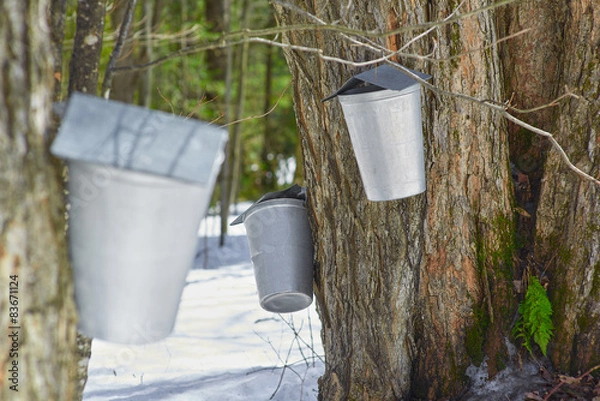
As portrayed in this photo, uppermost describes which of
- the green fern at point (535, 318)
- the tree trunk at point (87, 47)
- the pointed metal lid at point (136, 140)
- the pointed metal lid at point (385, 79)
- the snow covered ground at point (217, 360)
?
the tree trunk at point (87, 47)

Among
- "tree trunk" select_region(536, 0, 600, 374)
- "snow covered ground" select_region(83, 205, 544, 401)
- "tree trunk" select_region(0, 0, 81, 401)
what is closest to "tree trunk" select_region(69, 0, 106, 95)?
"tree trunk" select_region(0, 0, 81, 401)

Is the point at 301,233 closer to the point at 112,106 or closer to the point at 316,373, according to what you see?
the point at 316,373

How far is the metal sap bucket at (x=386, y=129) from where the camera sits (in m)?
2.03

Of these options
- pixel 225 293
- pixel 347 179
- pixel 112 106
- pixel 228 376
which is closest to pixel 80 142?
pixel 112 106

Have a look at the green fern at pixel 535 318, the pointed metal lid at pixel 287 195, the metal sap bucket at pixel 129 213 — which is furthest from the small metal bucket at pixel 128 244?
the green fern at pixel 535 318

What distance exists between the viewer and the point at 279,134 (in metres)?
12.0

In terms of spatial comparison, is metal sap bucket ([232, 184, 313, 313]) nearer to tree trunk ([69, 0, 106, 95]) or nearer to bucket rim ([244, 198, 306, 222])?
bucket rim ([244, 198, 306, 222])

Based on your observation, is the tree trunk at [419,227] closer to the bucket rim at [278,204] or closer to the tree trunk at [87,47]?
the bucket rim at [278,204]

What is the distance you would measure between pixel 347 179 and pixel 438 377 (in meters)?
0.93

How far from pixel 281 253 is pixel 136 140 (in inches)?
50.5

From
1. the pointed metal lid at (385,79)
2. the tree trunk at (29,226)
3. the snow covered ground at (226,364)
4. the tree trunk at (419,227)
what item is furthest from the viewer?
the snow covered ground at (226,364)

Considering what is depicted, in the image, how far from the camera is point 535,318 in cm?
252

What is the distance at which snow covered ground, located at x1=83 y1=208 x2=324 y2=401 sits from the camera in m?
3.20

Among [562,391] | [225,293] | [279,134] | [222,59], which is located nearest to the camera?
[562,391]
